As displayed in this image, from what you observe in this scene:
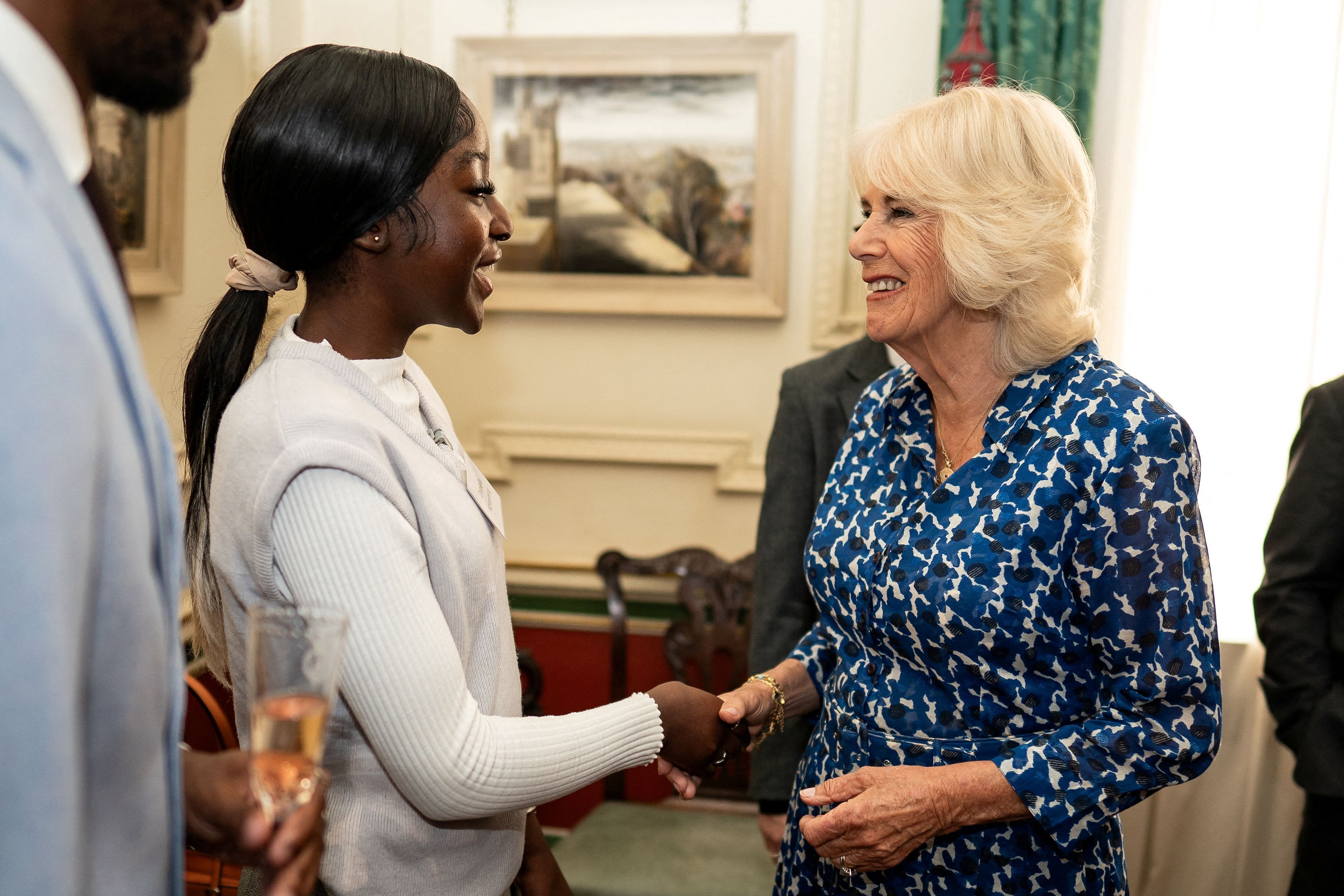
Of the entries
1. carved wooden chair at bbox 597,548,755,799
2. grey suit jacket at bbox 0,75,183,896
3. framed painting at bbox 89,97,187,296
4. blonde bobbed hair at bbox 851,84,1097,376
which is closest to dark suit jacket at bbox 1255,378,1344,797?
blonde bobbed hair at bbox 851,84,1097,376

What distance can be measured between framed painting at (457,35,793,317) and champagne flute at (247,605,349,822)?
2880 mm

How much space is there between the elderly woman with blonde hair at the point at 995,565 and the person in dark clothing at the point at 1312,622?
100 centimetres

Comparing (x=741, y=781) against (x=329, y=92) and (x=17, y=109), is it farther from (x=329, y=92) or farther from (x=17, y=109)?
(x=17, y=109)

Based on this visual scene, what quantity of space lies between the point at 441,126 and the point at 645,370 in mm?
2427

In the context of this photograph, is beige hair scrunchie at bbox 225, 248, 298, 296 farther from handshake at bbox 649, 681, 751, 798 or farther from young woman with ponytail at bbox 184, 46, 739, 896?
handshake at bbox 649, 681, 751, 798

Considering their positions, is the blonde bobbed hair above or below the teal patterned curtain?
below

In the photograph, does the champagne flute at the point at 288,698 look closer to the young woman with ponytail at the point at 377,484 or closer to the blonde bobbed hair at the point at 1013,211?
the young woman with ponytail at the point at 377,484

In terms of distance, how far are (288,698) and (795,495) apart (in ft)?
5.79

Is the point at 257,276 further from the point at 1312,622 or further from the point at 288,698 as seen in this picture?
the point at 1312,622

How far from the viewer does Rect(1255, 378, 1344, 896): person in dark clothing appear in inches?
90.0

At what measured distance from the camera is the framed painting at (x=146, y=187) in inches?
105

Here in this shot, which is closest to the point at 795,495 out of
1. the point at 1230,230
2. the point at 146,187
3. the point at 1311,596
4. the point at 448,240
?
the point at 1311,596

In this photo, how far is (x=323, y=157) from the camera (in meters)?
1.27

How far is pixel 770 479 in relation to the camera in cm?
254
